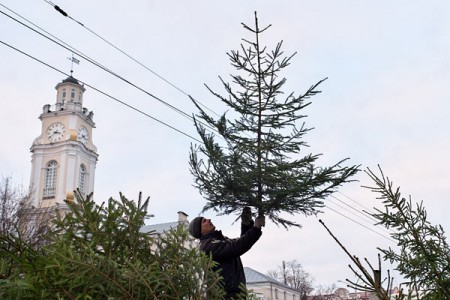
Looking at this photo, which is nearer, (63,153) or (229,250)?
(229,250)

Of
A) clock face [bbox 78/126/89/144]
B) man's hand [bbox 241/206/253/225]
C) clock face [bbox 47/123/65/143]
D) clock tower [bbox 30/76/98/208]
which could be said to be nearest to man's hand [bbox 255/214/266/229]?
man's hand [bbox 241/206/253/225]

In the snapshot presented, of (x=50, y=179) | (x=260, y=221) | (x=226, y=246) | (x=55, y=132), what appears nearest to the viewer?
(x=226, y=246)

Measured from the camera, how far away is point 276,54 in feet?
22.1

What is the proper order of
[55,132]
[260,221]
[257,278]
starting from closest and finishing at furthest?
[260,221] < [257,278] < [55,132]

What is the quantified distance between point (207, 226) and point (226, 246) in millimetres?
328

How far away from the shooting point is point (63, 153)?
5088 centimetres

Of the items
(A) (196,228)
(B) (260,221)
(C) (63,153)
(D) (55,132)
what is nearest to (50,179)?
(C) (63,153)

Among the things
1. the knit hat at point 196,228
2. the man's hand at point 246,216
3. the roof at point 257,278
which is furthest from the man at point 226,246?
the roof at point 257,278

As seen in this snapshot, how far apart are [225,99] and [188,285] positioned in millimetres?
4675

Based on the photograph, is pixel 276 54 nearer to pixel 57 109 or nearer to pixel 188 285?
pixel 188 285

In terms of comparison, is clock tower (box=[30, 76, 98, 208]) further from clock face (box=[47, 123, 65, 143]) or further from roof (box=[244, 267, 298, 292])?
roof (box=[244, 267, 298, 292])

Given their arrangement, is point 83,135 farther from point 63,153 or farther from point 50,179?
point 50,179

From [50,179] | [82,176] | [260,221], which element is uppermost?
[82,176]

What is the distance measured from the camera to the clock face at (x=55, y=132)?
52.4 m
